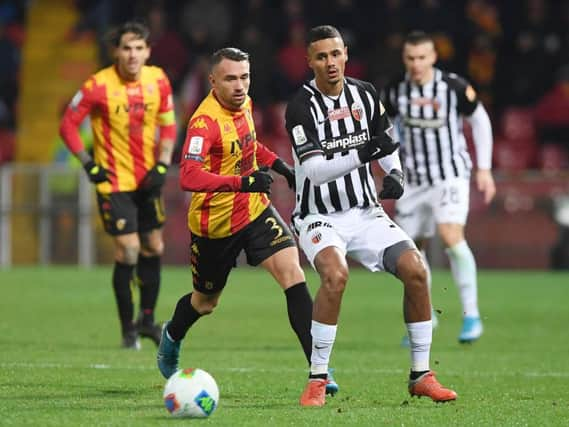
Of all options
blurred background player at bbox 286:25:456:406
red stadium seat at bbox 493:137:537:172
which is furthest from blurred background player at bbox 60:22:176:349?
red stadium seat at bbox 493:137:537:172

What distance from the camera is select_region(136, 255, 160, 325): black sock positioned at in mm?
10773

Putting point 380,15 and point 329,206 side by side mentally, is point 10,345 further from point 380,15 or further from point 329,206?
point 380,15

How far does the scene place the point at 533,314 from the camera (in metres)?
13.7

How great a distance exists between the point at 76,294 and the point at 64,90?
25.9ft

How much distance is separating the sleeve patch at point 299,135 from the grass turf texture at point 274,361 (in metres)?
1.35

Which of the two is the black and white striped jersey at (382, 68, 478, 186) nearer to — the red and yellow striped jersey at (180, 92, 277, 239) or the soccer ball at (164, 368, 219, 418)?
the red and yellow striped jersey at (180, 92, 277, 239)

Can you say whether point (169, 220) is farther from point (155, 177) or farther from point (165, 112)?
point (155, 177)

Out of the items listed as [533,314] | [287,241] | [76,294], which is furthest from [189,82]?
[287,241]

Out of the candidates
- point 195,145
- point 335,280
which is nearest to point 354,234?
point 335,280

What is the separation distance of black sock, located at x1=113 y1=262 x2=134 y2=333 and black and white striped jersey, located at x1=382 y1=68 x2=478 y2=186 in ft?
7.93

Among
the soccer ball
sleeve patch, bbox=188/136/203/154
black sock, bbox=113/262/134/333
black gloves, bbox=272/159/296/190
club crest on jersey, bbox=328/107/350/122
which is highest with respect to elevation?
club crest on jersey, bbox=328/107/350/122

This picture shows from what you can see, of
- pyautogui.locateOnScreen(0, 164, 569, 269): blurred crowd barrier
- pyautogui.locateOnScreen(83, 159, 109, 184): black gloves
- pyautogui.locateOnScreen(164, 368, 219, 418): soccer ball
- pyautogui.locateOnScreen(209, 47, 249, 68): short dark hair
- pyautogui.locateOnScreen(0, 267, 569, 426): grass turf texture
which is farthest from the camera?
pyautogui.locateOnScreen(0, 164, 569, 269): blurred crowd barrier

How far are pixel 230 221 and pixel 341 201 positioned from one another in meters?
0.84

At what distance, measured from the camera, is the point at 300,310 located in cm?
799
